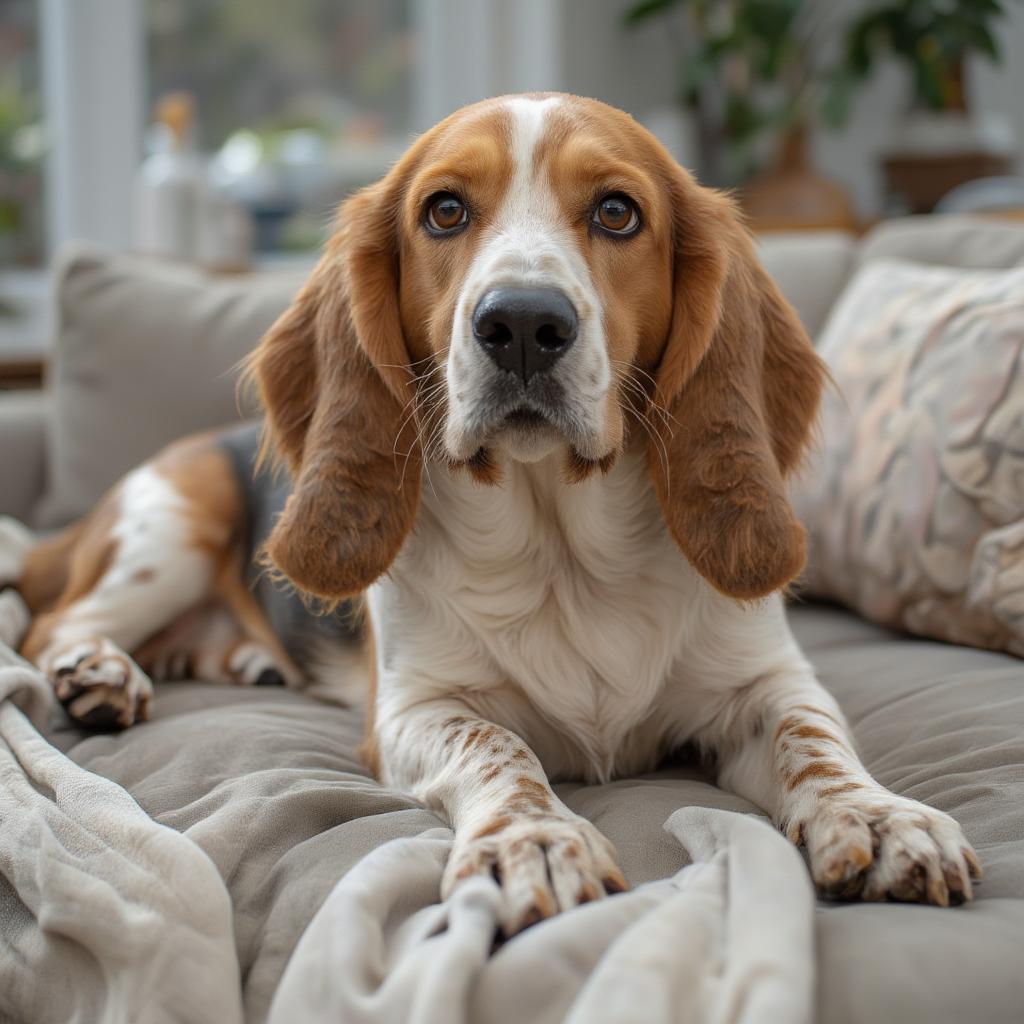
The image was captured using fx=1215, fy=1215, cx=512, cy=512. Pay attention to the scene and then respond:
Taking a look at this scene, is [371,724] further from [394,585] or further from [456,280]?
[456,280]

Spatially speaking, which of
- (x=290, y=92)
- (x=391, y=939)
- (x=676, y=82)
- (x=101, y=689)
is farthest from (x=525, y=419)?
(x=676, y=82)

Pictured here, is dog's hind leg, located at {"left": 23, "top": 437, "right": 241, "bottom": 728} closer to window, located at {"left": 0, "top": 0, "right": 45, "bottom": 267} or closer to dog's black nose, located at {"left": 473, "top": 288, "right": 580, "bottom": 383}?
dog's black nose, located at {"left": 473, "top": 288, "right": 580, "bottom": 383}

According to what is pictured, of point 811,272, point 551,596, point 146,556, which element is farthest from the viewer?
point 811,272

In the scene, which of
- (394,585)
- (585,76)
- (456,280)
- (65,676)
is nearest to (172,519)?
(65,676)

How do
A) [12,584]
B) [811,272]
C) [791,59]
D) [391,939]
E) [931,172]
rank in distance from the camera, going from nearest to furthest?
[391,939], [12,584], [811,272], [931,172], [791,59]

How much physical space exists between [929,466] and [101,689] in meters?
1.46

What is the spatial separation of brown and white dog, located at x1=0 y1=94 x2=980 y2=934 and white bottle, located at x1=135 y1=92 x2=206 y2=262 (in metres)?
2.23

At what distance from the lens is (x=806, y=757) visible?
4.98ft

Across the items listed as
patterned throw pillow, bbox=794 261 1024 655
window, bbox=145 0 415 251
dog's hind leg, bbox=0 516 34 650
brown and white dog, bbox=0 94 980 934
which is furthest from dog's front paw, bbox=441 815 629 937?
window, bbox=145 0 415 251

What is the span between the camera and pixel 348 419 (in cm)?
172

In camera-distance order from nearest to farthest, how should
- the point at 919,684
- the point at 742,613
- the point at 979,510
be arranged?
the point at 742,613
the point at 919,684
the point at 979,510

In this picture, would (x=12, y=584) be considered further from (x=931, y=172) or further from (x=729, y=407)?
(x=931, y=172)

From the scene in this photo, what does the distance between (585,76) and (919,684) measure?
12.6 ft

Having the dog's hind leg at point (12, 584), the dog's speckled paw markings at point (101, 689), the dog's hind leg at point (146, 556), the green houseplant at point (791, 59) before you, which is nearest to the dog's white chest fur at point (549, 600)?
the dog's speckled paw markings at point (101, 689)
